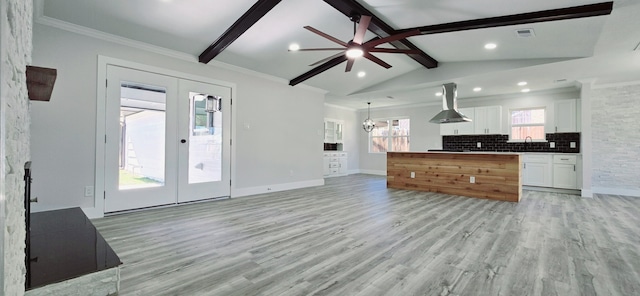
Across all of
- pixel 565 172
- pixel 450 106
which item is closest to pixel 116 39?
pixel 450 106

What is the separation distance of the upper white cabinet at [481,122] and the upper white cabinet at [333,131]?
11.6 ft

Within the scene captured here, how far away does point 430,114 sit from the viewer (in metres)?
8.48

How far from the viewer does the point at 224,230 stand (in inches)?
120

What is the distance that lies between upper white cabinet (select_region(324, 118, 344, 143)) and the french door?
14.8ft

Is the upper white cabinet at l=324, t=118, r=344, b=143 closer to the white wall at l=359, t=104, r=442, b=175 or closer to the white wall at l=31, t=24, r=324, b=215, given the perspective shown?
the white wall at l=359, t=104, r=442, b=175

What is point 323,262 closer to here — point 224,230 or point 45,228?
point 224,230

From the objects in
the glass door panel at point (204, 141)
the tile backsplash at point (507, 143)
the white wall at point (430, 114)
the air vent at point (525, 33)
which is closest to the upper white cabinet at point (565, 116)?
the white wall at point (430, 114)

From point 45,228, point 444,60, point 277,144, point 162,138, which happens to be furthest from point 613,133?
point 45,228

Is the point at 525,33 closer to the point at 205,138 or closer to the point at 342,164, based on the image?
the point at 205,138

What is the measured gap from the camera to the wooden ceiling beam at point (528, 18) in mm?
2984

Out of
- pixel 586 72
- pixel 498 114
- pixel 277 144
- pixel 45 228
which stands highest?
pixel 586 72

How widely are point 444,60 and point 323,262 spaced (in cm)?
478

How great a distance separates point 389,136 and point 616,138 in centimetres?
538

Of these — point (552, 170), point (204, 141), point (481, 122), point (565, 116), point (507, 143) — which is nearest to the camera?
point (204, 141)
